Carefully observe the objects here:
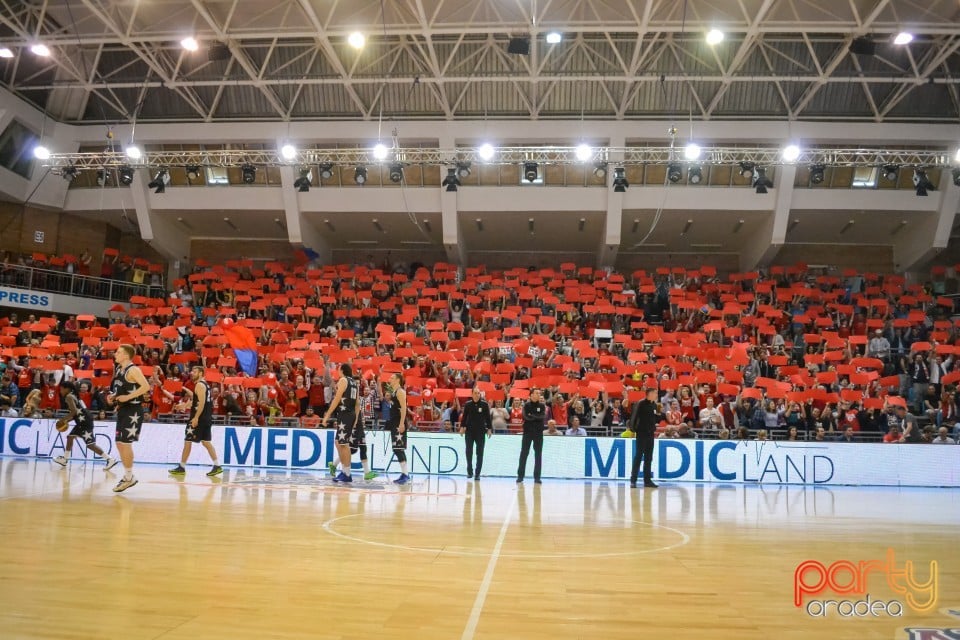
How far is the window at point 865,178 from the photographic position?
24812 millimetres

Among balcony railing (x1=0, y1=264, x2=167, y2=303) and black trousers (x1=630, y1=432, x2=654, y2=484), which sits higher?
balcony railing (x1=0, y1=264, x2=167, y2=303)

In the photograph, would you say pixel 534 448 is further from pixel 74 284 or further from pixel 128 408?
pixel 74 284

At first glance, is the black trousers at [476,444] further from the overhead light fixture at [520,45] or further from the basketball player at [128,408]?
the overhead light fixture at [520,45]

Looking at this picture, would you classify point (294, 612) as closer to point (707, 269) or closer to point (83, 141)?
point (707, 269)

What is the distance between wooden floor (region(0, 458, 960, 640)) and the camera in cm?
379

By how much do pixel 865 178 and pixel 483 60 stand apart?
1362 cm

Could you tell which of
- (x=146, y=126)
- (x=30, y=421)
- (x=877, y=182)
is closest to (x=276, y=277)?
(x=146, y=126)

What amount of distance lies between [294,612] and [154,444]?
1338 centimetres

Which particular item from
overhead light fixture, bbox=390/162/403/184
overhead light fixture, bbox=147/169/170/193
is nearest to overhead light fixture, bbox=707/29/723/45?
overhead light fixture, bbox=390/162/403/184

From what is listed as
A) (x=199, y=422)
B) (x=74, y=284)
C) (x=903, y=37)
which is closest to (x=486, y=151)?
(x=903, y=37)

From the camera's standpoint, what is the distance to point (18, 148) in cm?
2470

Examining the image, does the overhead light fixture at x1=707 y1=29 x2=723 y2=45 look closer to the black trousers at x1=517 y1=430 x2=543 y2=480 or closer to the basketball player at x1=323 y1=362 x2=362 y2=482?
the black trousers at x1=517 y1=430 x2=543 y2=480

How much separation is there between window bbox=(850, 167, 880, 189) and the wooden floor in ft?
56.4

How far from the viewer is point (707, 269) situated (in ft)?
86.7
